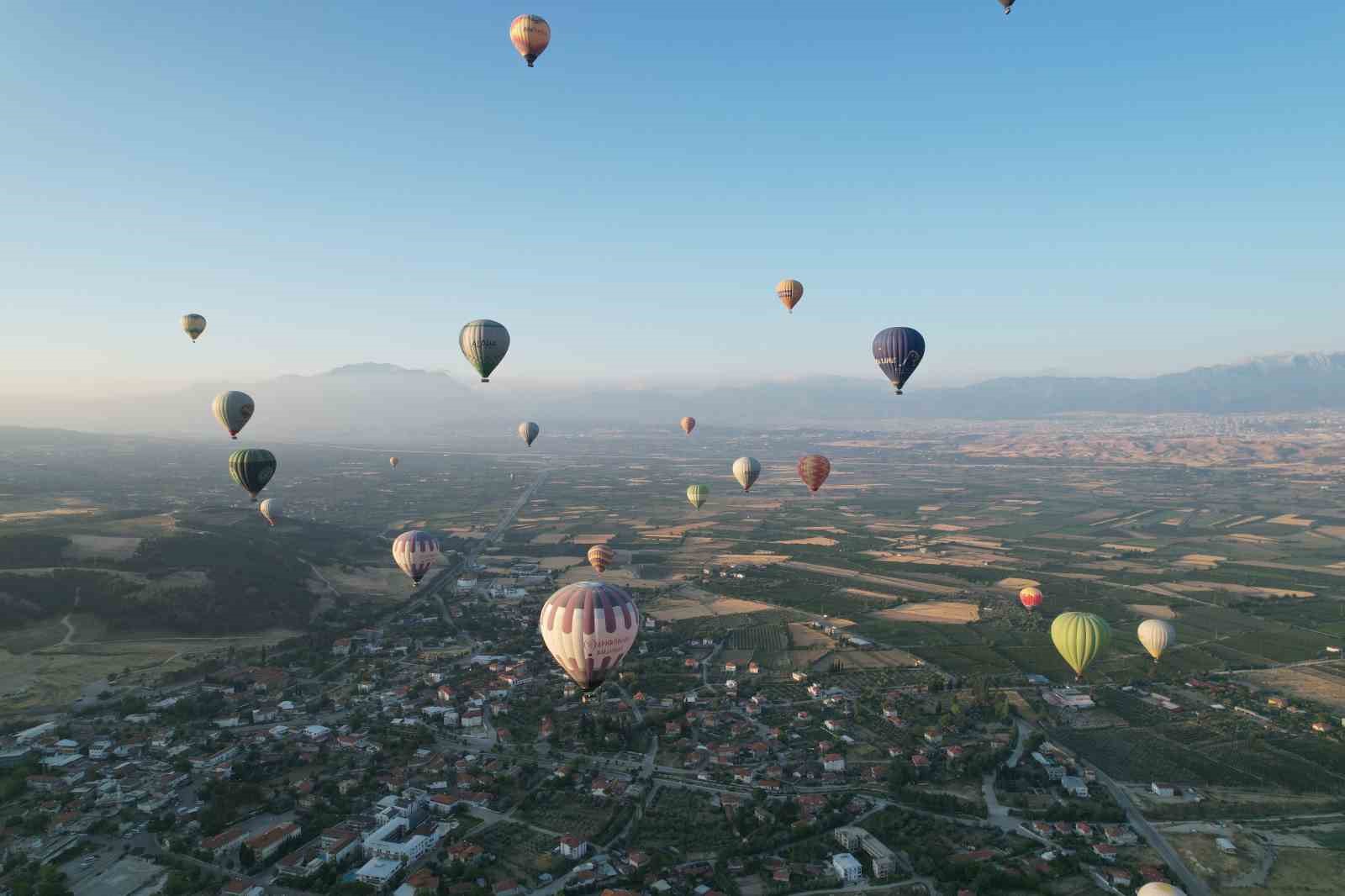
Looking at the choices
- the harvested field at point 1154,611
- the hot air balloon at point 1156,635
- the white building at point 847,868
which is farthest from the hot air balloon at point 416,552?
the harvested field at point 1154,611

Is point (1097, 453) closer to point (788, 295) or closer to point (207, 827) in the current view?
point (788, 295)

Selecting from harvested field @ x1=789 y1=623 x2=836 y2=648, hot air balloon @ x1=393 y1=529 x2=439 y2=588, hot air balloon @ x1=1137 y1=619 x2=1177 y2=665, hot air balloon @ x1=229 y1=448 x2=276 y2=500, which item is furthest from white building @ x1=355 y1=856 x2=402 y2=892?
hot air balloon @ x1=1137 y1=619 x2=1177 y2=665

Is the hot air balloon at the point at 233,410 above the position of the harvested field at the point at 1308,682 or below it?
above

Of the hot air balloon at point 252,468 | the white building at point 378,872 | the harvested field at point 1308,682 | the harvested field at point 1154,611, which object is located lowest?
the harvested field at point 1308,682

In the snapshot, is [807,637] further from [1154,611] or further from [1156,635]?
[1154,611]

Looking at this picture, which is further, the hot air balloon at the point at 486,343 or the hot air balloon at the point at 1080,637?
the hot air balloon at the point at 486,343

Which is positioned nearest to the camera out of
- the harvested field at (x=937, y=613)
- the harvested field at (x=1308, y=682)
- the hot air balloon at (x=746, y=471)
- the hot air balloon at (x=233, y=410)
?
the harvested field at (x=1308, y=682)

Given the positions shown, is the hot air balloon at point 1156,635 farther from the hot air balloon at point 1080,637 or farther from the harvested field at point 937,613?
the harvested field at point 937,613

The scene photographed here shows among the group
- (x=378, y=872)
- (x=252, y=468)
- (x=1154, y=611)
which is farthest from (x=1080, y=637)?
(x=252, y=468)
